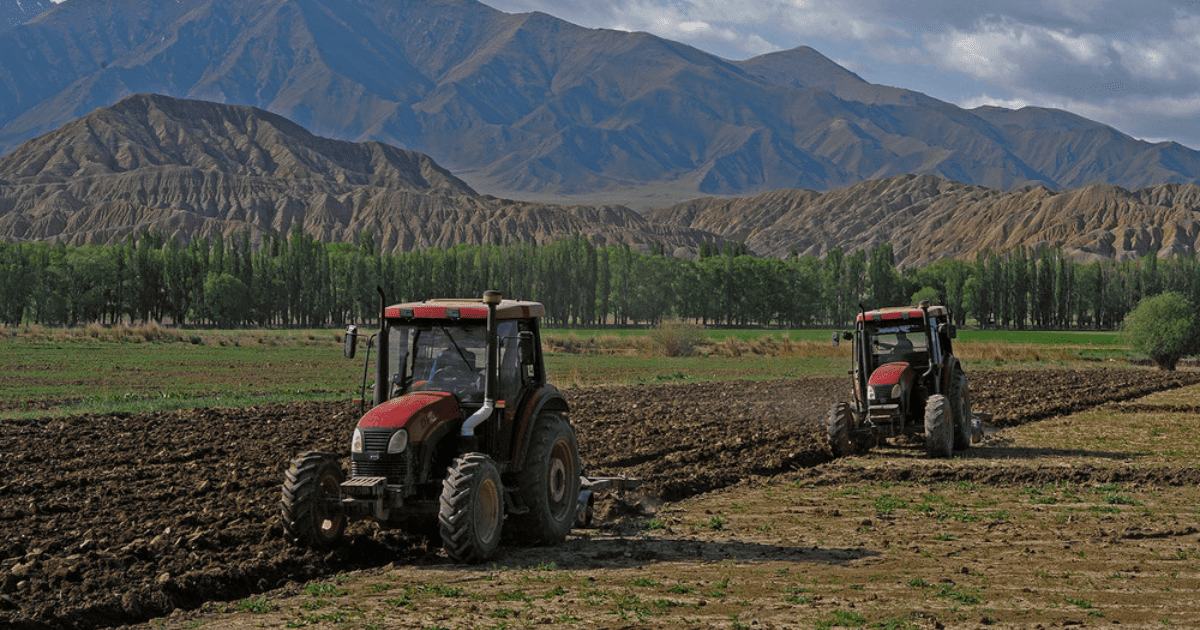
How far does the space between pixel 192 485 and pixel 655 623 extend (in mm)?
9588

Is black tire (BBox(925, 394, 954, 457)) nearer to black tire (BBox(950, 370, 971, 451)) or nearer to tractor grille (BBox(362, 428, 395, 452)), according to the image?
black tire (BBox(950, 370, 971, 451))

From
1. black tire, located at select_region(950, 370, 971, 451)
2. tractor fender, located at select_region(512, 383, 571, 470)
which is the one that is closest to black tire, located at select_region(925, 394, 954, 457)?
black tire, located at select_region(950, 370, 971, 451)

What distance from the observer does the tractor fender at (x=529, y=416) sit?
1247cm

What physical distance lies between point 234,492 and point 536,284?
150043 mm

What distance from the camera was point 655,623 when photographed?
952 centimetres

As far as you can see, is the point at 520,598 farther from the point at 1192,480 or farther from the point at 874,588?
Result: the point at 1192,480

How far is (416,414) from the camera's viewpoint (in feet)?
38.0

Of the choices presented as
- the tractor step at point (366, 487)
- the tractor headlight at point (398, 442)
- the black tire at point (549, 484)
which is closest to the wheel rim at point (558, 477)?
the black tire at point (549, 484)

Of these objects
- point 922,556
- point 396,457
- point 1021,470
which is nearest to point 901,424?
point 1021,470

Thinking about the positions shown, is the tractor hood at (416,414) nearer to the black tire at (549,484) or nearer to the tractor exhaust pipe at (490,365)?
the tractor exhaust pipe at (490,365)

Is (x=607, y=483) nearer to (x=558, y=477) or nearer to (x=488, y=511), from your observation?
(x=558, y=477)

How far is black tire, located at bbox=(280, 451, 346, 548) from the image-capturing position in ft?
38.0

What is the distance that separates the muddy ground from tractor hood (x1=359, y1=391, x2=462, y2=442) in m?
1.52

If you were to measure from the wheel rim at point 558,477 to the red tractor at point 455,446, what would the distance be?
0.05ft
